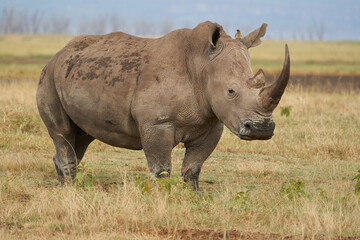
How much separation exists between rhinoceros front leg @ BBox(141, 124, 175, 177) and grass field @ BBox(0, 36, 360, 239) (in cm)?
26

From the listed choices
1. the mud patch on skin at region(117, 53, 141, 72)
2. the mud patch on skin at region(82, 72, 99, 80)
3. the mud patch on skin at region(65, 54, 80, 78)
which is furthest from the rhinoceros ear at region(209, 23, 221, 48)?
the mud patch on skin at region(65, 54, 80, 78)

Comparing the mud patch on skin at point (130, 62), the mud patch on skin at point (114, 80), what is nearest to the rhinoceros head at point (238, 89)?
the mud patch on skin at point (130, 62)

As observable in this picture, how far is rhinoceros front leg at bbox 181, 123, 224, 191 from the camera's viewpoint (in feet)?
22.0

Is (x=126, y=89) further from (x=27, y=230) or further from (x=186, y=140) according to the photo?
(x=27, y=230)

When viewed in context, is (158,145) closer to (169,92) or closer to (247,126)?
(169,92)

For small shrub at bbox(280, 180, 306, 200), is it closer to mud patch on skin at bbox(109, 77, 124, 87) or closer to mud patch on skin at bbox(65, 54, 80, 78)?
mud patch on skin at bbox(109, 77, 124, 87)

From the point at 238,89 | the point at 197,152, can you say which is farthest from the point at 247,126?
the point at 197,152

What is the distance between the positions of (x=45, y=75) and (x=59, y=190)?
176 centimetres

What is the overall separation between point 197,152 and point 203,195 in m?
0.64

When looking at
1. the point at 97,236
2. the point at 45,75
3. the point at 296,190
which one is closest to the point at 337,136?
the point at 296,190

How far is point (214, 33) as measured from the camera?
6.23m

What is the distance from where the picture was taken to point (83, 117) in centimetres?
694

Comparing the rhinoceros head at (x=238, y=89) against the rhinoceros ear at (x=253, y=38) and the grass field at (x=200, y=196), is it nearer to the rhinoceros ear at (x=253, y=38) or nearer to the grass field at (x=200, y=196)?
the rhinoceros ear at (x=253, y=38)

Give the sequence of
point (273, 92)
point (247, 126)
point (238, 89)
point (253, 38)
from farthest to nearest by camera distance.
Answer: point (253, 38) → point (238, 89) → point (247, 126) → point (273, 92)
